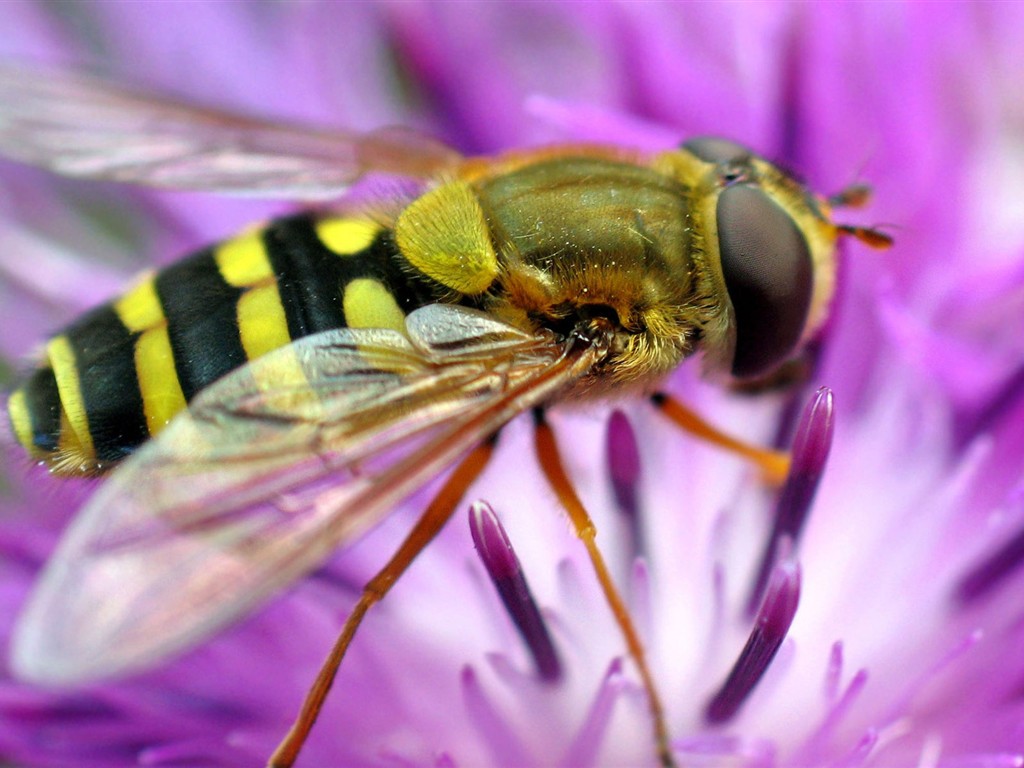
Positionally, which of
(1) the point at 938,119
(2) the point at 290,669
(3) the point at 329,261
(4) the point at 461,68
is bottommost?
(2) the point at 290,669

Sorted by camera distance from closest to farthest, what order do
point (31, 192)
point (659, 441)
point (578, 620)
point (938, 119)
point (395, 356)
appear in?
1. point (395, 356)
2. point (578, 620)
3. point (659, 441)
4. point (938, 119)
5. point (31, 192)

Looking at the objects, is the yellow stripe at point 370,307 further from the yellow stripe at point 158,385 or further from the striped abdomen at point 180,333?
the yellow stripe at point 158,385

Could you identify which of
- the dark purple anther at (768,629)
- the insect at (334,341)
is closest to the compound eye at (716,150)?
the insect at (334,341)

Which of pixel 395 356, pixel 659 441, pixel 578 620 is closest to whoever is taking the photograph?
pixel 395 356

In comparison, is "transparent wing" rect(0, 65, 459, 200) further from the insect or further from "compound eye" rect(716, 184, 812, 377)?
"compound eye" rect(716, 184, 812, 377)

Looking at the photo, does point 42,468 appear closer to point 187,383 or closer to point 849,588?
point 187,383

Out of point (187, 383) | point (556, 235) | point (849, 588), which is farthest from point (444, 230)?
point (849, 588)

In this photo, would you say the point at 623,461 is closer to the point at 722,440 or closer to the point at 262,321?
the point at 722,440

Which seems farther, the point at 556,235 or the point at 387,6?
the point at 387,6
